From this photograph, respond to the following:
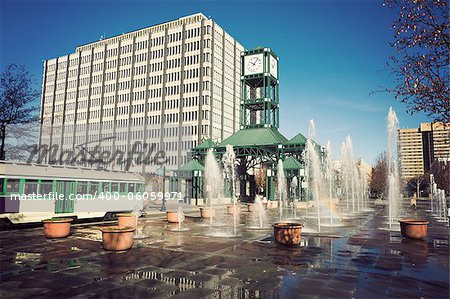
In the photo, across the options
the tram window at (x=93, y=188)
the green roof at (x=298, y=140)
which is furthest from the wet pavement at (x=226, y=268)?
the green roof at (x=298, y=140)

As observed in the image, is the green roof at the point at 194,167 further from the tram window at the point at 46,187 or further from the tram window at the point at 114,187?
the tram window at the point at 46,187

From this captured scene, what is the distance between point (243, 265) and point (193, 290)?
8.33 feet

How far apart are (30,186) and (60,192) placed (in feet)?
5.94

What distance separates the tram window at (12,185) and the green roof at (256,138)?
31680 millimetres

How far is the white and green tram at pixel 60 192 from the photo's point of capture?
54.8 ft

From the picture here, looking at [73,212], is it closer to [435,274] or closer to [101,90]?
[435,274]

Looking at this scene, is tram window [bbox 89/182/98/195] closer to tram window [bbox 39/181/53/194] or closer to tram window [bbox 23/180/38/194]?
tram window [bbox 39/181/53/194]

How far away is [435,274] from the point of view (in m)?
7.91

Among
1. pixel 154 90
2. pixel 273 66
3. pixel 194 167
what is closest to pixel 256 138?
pixel 194 167

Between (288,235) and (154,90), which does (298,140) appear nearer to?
(288,235)

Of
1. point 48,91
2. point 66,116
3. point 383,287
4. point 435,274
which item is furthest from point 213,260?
point 48,91

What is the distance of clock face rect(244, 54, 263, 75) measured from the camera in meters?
50.4

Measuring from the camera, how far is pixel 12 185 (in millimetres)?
16703

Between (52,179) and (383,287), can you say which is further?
(52,179)
